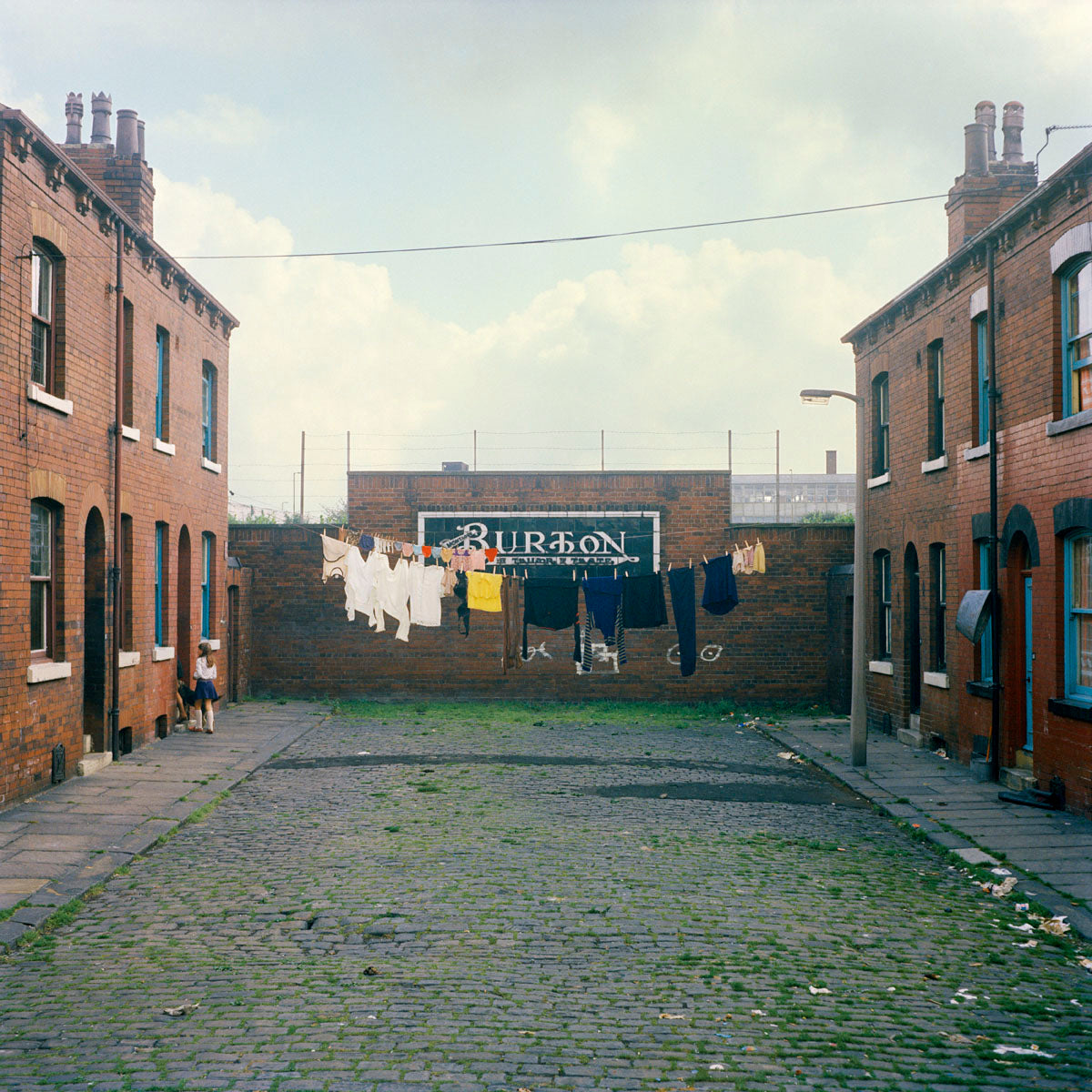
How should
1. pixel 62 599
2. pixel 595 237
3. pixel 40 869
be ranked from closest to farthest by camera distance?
pixel 40 869, pixel 62 599, pixel 595 237

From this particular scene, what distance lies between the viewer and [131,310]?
1617 cm

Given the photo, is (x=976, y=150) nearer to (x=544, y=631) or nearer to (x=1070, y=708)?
(x=1070, y=708)

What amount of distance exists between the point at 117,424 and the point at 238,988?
35.2ft

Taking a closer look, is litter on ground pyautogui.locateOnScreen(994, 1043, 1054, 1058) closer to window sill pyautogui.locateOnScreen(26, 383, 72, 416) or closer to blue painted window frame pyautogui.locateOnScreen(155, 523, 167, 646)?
window sill pyautogui.locateOnScreen(26, 383, 72, 416)

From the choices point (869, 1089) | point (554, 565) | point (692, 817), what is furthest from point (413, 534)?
point (869, 1089)

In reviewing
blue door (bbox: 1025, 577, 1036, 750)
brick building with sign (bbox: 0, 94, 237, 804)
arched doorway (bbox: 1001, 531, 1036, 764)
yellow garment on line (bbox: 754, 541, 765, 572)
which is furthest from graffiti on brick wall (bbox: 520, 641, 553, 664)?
blue door (bbox: 1025, 577, 1036, 750)

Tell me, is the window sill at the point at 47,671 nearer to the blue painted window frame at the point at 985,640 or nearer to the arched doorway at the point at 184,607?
the arched doorway at the point at 184,607

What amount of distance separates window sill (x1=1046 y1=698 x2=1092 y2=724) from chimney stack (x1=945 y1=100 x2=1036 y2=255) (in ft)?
25.4

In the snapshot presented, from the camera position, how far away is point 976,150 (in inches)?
683

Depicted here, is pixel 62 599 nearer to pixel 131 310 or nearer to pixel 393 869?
pixel 131 310

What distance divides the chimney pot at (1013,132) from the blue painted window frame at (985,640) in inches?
265

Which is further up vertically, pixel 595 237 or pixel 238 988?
pixel 595 237

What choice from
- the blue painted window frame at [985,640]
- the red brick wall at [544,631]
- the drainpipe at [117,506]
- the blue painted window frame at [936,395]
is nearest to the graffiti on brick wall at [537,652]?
the red brick wall at [544,631]

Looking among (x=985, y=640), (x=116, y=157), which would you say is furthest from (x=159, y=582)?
(x=985, y=640)
